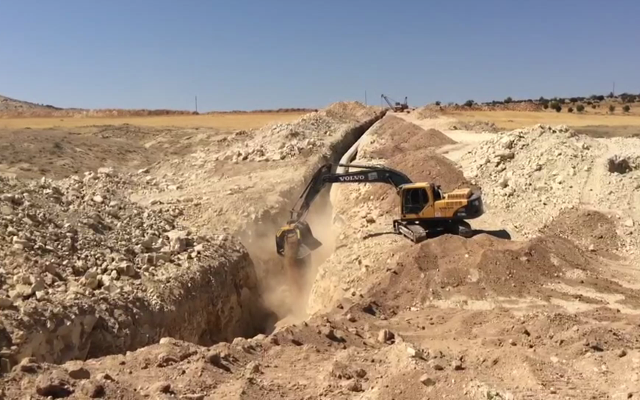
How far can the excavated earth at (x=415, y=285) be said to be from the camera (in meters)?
7.21

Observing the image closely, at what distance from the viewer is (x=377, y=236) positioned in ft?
52.7

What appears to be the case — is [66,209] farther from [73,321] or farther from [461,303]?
[461,303]

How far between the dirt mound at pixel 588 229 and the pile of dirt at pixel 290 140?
11151 millimetres

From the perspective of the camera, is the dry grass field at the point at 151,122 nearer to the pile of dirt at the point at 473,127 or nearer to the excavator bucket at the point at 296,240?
the pile of dirt at the point at 473,127

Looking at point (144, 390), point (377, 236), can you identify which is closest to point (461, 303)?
point (377, 236)

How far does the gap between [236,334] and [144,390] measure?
23.4ft

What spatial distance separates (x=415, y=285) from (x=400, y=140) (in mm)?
15376

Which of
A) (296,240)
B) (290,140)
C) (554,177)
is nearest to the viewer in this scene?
(296,240)

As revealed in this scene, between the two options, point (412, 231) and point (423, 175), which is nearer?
point (412, 231)

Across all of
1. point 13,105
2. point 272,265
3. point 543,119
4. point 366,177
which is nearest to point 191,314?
point 272,265

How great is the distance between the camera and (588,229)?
50.5 feet

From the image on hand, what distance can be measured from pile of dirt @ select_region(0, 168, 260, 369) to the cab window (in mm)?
4103

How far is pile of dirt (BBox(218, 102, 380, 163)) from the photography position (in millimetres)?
24109

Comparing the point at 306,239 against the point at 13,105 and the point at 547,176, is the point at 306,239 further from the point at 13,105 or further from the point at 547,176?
the point at 13,105
